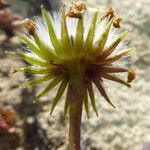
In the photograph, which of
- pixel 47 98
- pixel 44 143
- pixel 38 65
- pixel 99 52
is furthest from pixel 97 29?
pixel 47 98

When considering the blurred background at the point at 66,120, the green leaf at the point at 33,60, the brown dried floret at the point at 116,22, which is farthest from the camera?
the blurred background at the point at 66,120

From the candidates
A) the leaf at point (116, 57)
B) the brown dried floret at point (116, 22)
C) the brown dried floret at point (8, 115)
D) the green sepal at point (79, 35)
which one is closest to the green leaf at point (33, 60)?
the green sepal at point (79, 35)

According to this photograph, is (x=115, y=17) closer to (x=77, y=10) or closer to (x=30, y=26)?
(x=77, y=10)

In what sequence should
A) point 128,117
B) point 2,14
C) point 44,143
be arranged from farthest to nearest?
point 2,14, point 128,117, point 44,143

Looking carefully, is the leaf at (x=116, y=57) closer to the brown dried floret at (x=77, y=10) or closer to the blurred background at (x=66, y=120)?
the brown dried floret at (x=77, y=10)

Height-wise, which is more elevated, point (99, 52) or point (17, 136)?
point (99, 52)

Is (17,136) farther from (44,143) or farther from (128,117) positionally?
(128,117)

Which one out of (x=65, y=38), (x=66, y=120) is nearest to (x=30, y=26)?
(x=65, y=38)

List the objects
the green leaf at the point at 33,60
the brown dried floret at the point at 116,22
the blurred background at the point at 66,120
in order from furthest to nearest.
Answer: the blurred background at the point at 66,120 → the brown dried floret at the point at 116,22 → the green leaf at the point at 33,60
